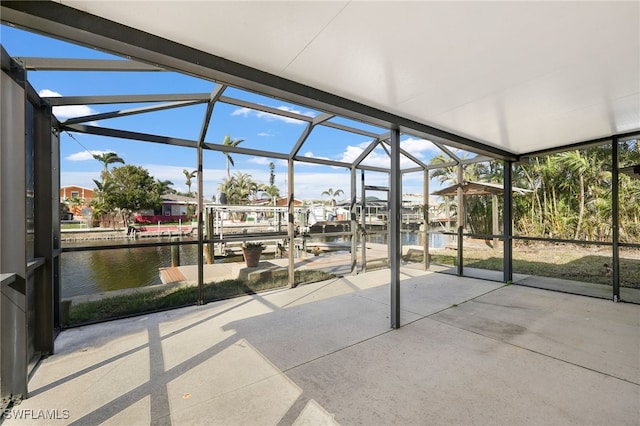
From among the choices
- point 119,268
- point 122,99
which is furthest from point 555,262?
point 119,268

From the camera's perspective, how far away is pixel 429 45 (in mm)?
1767

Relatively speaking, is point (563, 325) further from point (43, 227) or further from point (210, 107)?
point (43, 227)

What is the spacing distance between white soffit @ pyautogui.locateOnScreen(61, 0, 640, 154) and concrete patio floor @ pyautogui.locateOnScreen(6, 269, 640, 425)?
2.34 m

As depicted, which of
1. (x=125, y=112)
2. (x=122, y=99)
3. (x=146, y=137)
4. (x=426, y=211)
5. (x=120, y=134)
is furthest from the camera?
(x=426, y=211)

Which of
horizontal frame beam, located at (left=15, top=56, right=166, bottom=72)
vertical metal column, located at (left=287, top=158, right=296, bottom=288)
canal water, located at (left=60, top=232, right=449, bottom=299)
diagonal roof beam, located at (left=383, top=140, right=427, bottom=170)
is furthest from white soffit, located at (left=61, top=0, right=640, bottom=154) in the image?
canal water, located at (left=60, top=232, right=449, bottom=299)

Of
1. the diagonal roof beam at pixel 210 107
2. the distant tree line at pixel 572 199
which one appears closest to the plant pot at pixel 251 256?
the diagonal roof beam at pixel 210 107

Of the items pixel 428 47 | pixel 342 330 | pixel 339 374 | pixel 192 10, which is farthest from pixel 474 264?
pixel 192 10

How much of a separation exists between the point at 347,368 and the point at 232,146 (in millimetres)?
3081

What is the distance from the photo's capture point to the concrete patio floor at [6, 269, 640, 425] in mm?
1767

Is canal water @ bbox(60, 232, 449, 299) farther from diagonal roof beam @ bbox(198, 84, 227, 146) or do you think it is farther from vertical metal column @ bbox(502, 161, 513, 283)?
vertical metal column @ bbox(502, 161, 513, 283)

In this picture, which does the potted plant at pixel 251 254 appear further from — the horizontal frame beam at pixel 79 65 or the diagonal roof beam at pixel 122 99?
the horizontal frame beam at pixel 79 65

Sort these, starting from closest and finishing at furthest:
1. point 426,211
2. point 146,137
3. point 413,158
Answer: point 146,137, point 413,158, point 426,211

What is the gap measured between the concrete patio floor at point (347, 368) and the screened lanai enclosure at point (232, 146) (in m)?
0.36

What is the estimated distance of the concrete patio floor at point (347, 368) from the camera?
5.80 feet
